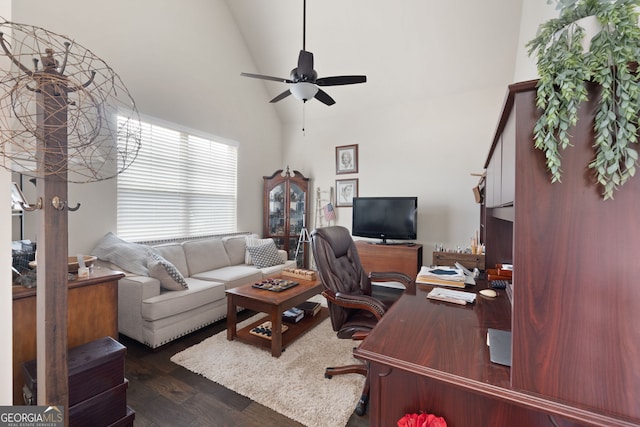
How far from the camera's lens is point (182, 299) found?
251 centimetres

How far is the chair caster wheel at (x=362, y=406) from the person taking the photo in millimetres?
1651

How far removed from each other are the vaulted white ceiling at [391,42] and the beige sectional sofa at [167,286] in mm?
3054

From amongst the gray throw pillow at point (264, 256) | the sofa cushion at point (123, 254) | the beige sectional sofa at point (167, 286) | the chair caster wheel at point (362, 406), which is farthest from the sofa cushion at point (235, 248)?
the chair caster wheel at point (362, 406)

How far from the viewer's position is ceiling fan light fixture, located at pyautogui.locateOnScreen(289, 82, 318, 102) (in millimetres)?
2465

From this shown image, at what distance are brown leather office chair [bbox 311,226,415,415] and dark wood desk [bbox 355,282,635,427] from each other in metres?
0.45

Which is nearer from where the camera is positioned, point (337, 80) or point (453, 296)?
point (453, 296)

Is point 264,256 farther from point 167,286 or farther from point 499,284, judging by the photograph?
point 499,284

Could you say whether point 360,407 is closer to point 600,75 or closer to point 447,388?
point 447,388

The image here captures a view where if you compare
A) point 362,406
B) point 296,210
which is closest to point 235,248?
point 296,210

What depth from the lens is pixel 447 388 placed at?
2.93ft

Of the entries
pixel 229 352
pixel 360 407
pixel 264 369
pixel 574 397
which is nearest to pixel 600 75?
pixel 574 397

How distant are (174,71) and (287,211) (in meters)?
2.58

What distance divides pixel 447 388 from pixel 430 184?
366 centimetres

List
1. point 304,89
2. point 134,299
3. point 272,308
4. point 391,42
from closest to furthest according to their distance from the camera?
point 272,308
point 134,299
point 304,89
point 391,42
